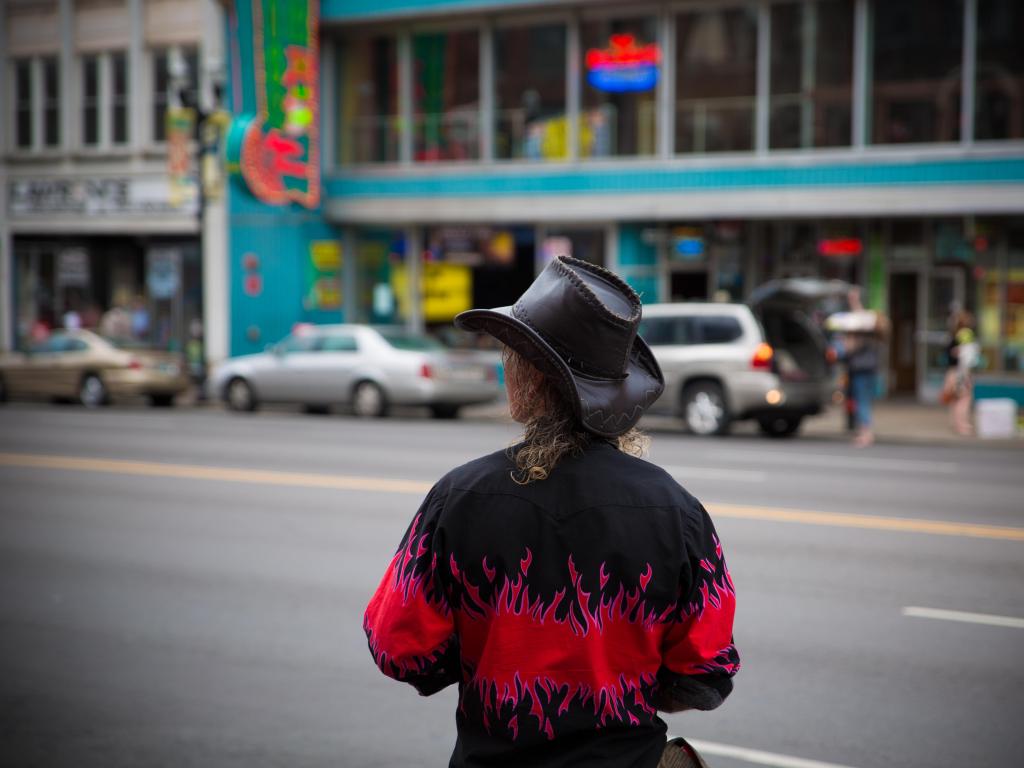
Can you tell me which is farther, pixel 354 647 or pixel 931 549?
pixel 931 549

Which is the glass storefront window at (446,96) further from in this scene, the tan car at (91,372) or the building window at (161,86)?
the building window at (161,86)

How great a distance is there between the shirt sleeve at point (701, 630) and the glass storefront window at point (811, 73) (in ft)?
68.2

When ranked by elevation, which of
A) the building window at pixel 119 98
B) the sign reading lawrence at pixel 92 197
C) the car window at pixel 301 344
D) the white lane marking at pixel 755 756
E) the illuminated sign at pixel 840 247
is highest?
the building window at pixel 119 98

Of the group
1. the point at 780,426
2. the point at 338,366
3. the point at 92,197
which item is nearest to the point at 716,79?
the point at 780,426

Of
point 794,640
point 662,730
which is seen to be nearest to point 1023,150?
point 794,640

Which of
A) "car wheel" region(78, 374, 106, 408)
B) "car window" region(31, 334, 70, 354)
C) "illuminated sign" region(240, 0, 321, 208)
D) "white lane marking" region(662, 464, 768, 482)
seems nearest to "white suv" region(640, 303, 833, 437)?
"white lane marking" region(662, 464, 768, 482)

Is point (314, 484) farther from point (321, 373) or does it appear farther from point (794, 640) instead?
point (321, 373)

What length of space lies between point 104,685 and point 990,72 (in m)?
19.6

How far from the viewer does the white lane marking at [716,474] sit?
39.6 ft

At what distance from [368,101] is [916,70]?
11490 mm

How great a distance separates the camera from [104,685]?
5.58 meters

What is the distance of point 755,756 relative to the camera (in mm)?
4652

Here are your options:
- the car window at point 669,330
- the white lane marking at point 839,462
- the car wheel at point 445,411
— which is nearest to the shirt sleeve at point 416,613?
the white lane marking at point 839,462

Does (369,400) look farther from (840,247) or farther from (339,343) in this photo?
(840,247)
